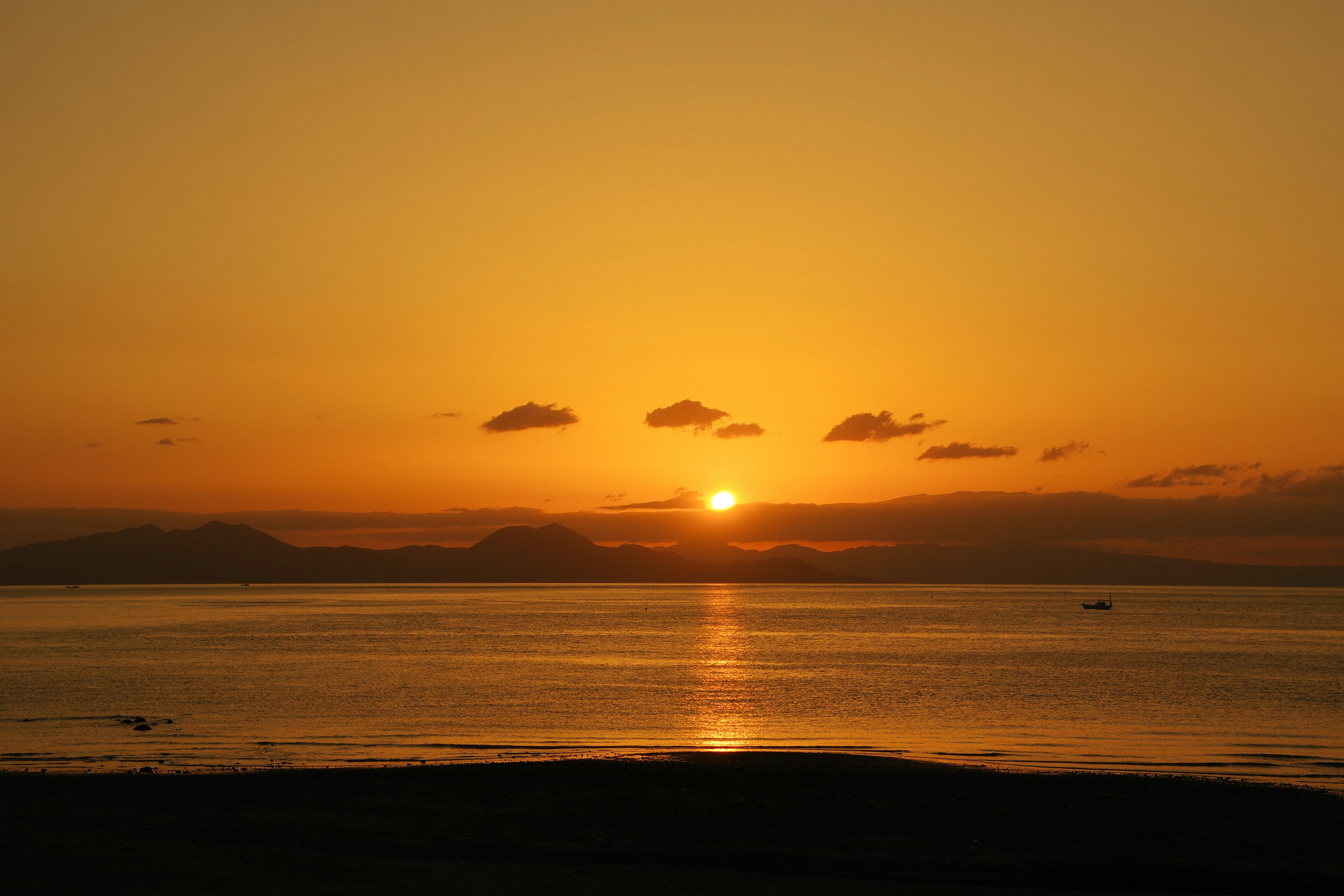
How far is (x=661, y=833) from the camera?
2431cm

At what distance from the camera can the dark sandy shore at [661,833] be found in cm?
2011

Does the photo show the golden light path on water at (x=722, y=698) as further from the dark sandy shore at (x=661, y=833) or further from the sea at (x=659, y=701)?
the dark sandy shore at (x=661, y=833)

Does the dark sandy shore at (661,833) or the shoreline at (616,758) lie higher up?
the dark sandy shore at (661,833)

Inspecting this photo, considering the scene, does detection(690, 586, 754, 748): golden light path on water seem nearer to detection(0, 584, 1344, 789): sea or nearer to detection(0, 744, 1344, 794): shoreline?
detection(0, 584, 1344, 789): sea

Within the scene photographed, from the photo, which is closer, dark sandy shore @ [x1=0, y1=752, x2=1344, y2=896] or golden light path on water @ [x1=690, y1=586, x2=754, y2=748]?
dark sandy shore @ [x1=0, y1=752, x2=1344, y2=896]

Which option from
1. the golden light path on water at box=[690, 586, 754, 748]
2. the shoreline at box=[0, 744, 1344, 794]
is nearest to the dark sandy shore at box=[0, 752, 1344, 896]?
the shoreline at box=[0, 744, 1344, 794]

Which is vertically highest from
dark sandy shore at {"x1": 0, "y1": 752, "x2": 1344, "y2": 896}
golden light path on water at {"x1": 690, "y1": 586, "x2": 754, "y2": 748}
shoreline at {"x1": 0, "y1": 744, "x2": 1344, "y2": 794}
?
dark sandy shore at {"x1": 0, "y1": 752, "x2": 1344, "y2": 896}

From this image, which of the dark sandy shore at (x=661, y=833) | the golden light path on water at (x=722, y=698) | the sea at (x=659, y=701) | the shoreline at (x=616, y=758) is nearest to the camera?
the dark sandy shore at (x=661, y=833)

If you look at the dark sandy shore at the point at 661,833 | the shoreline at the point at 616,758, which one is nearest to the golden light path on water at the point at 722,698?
the shoreline at the point at 616,758

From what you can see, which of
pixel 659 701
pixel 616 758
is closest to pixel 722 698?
pixel 659 701

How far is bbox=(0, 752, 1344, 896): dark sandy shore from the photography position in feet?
66.0

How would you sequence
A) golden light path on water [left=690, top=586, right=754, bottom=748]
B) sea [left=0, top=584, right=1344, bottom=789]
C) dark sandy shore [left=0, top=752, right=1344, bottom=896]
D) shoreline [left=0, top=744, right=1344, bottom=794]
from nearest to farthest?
dark sandy shore [left=0, top=752, right=1344, bottom=896] < shoreline [left=0, top=744, right=1344, bottom=794] < sea [left=0, top=584, right=1344, bottom=789] < golden light path on water [left=690, top=586, right=754, bottom=748]

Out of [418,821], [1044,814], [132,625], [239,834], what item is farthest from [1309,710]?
[132,625]

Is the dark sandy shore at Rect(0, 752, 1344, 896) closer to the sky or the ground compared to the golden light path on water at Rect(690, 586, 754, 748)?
closer to the sky
